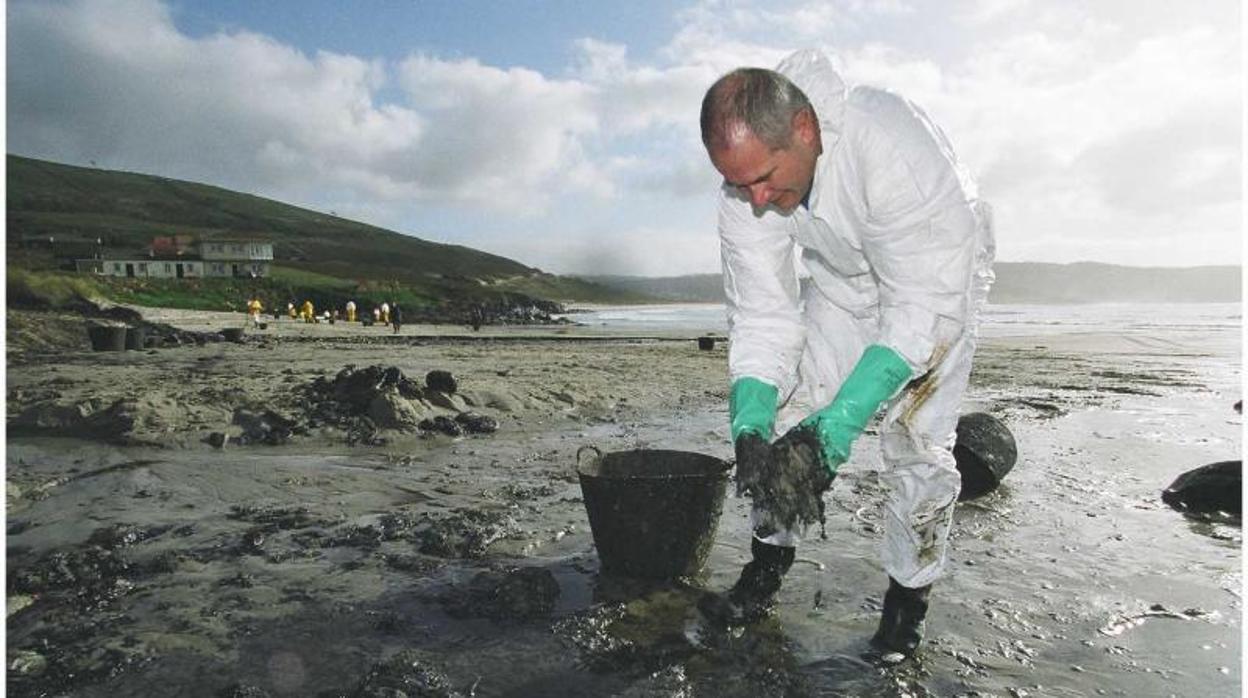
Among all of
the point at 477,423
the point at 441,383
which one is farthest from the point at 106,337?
the point at 477,423

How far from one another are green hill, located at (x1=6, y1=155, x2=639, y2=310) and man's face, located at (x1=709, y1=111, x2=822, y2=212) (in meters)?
66.7

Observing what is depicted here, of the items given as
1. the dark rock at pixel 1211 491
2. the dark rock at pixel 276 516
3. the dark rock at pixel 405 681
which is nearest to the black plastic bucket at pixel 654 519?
the dark rock at pixel 405 681

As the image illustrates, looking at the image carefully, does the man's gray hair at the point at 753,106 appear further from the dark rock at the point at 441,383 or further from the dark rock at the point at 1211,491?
the dark rock at the point at 441,383

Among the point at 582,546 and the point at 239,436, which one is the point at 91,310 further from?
the point at 582,546

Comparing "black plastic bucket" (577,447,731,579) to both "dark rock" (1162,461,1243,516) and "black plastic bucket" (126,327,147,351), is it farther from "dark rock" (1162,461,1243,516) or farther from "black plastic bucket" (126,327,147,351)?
"black plastic bucket" (126,327,147,351)

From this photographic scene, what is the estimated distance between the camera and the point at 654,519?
3.34 meters

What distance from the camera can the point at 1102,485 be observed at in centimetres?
539

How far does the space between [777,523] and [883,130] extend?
1445 mm

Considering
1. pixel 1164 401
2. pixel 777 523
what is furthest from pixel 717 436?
pixel 1164 401

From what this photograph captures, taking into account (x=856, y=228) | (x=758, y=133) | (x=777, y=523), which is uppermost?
(x=758, y=133)

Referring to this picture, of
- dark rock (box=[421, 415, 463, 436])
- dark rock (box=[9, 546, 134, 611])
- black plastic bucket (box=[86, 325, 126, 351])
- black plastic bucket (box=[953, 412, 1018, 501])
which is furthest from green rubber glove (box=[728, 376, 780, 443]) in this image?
black plastic bucket (box=[86, 325, 126, 351])

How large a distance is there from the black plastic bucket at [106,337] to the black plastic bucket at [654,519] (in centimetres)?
1379

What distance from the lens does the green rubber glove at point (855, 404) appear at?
2490mm

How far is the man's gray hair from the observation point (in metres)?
2.42
